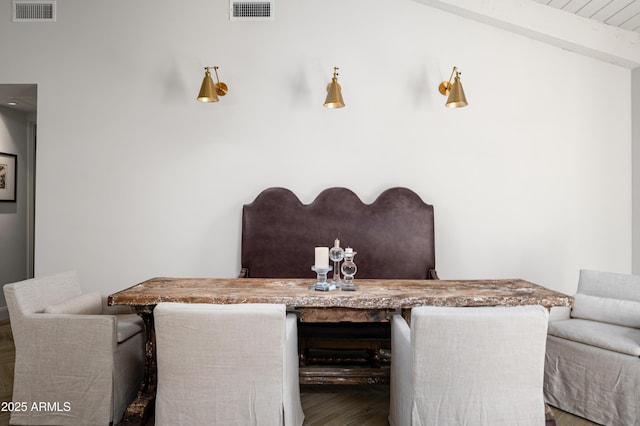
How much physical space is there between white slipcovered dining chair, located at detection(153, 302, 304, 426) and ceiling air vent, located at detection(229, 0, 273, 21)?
2707 millimetres

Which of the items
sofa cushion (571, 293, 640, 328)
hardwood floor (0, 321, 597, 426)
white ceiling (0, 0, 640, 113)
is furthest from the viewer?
white ceiling (0, 0, 640, 113)

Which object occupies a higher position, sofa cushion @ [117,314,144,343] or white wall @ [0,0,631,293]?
white wall @ [0,0,631,293]

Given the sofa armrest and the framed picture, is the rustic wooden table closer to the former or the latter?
the sofa armrest

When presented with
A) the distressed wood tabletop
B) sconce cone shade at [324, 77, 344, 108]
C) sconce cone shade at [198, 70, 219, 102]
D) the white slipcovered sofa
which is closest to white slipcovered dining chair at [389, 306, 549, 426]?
the distressed wood tabletop

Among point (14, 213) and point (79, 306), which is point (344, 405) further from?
point (14, 213)

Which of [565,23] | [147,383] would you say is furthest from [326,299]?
[565,23]

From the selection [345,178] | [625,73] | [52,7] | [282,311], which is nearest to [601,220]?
[625,73]

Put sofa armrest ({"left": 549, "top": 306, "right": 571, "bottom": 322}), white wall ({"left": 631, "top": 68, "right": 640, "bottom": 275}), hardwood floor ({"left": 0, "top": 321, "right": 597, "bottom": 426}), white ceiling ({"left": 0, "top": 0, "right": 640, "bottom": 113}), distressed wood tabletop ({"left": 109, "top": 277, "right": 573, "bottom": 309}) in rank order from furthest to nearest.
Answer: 1. white wall ({"left": 631, "top": 68, "right": 640, "bottom": 275})
2. white ceiling ({"left": 0, "top": 0, "right": 640, "bottom": 113})
3. sofa armrest ({"left": 549, "top": 306, "right": 571, "bottom": 322})
4. hardwood floor ({"left": 0, "top": 321, "right": 597, "bottom": 426})
5. distressed wood tabletop ({"left": 109, "top": 277, "right": 573, "bottom": 309})

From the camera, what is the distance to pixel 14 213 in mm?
4375

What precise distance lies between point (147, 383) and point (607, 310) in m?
2.52

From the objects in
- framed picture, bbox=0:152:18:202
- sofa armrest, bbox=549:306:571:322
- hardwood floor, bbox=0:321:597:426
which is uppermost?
framed picture, bbox=0:152:18:202

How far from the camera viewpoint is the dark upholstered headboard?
3.22 m

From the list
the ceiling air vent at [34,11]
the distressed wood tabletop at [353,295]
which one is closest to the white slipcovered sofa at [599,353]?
the distressed wood tabletop at [353,295]

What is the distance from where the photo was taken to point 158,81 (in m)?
3.41
